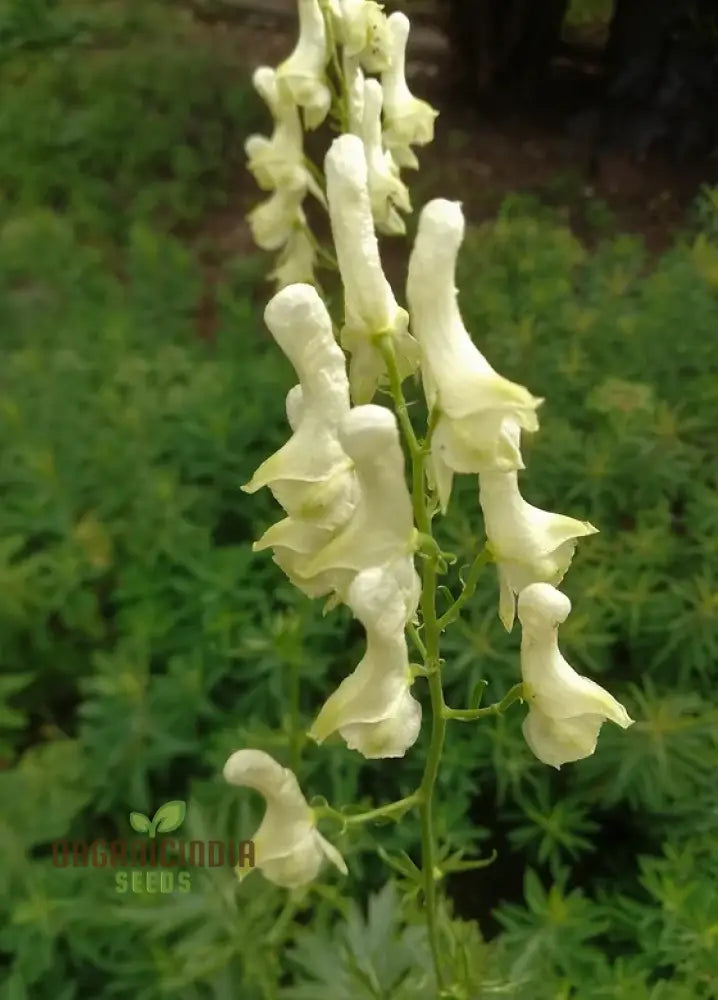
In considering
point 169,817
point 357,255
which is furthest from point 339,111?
point 169,817

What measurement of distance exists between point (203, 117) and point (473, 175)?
1.04 meters

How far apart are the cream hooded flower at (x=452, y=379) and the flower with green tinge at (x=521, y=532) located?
0.06 metres

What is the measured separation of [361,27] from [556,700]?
38.6 inches

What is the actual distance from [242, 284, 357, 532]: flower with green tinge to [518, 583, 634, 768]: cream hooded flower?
0.18 meters

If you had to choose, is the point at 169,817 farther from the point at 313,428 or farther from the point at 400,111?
the point at 400,111

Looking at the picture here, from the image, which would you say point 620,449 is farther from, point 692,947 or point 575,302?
point 692,947

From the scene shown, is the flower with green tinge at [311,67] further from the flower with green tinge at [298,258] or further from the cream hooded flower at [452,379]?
the cream hooded flower at [452,379]

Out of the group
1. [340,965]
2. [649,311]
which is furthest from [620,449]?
[340,965]

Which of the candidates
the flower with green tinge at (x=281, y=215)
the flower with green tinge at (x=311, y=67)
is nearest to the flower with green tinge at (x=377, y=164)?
the flower with green tinge at (x=311, y=67)

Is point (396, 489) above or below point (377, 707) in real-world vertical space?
above

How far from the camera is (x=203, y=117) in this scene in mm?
3801

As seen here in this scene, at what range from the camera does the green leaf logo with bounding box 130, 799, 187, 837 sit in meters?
1.33

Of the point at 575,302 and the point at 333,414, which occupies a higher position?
the point at 333,414

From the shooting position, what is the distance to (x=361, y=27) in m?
1.38
